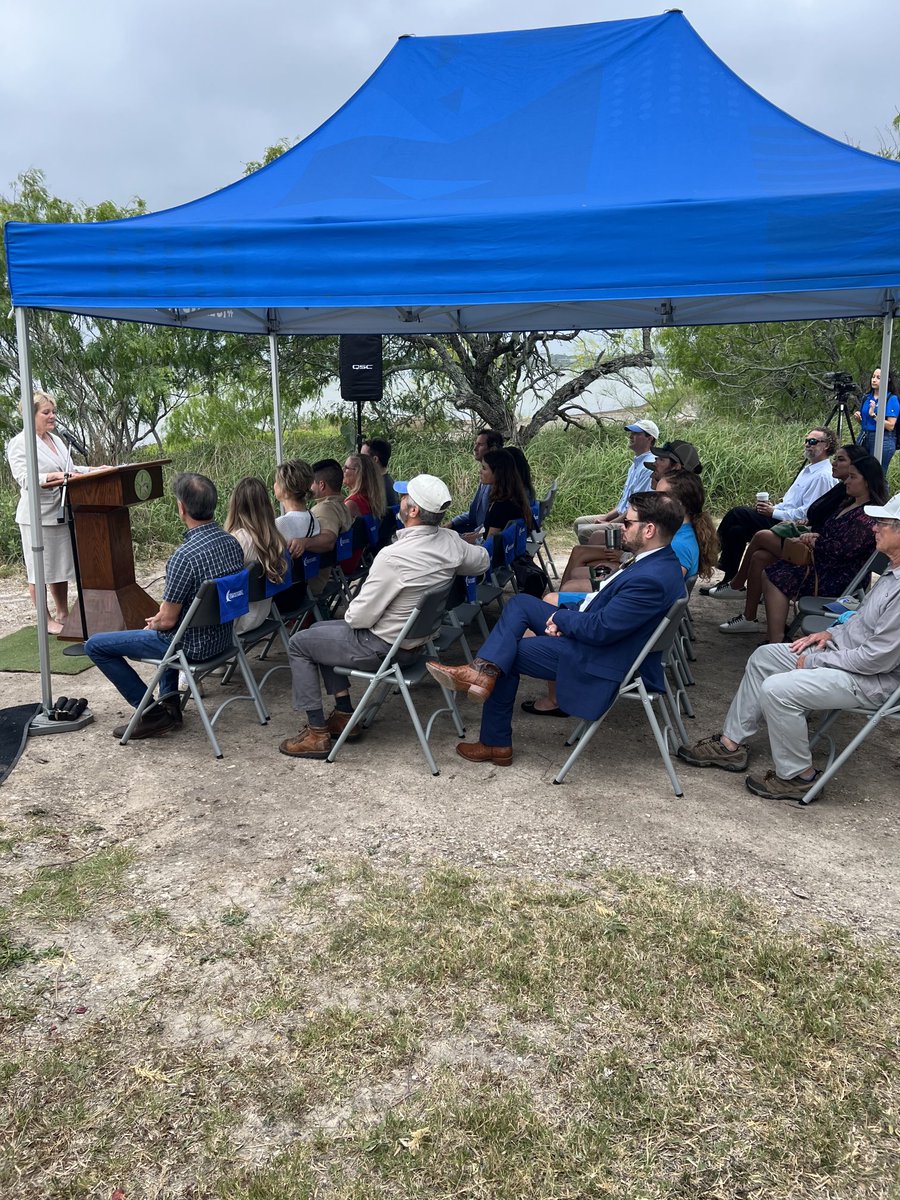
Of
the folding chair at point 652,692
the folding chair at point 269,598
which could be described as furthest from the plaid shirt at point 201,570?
the folding chair at point 652,692

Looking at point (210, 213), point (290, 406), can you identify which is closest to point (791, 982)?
point (210, 213)

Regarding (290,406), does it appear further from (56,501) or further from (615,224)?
(615,224)

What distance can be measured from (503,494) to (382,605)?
7.61ft

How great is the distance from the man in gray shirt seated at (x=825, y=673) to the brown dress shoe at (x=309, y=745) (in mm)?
1872

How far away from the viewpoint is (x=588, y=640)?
3756mm

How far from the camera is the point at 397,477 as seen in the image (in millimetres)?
12109

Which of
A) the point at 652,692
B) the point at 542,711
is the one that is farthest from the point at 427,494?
the point at 542,711

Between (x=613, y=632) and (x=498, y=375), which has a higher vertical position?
(x=498, y=375)

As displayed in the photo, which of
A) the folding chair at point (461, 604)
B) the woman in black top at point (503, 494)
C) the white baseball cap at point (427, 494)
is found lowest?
the folding chair at point (461, 604)

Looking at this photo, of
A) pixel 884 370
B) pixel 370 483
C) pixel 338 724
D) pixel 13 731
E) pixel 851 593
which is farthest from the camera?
pixel 370 483

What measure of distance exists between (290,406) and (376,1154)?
13.6 m

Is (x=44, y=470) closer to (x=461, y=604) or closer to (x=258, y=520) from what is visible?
(x=258, y=520)

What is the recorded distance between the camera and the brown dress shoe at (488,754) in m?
4.13

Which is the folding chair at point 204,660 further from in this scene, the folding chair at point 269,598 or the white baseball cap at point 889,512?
the white baseball cap at point 889,512
